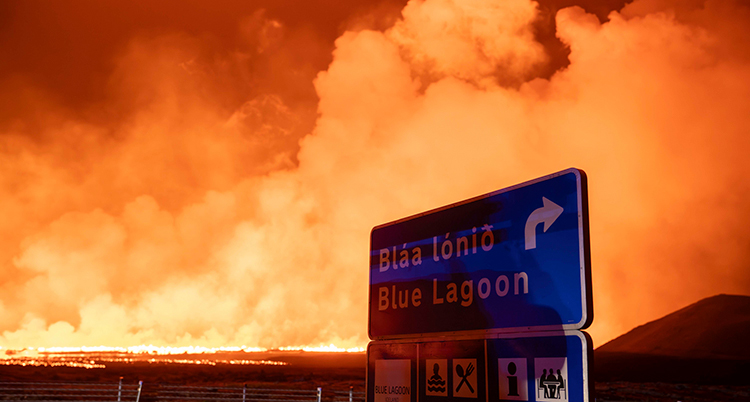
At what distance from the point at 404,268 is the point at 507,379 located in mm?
1157

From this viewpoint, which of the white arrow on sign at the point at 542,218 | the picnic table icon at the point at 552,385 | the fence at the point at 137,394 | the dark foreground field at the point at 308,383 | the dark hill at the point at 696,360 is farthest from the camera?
the dark hill at the point at 696,360

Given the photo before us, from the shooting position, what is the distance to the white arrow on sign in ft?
8.87

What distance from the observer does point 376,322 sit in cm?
397

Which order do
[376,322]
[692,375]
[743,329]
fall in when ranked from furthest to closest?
[743,329] < [692,375] < [376,322]

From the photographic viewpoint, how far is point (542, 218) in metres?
2.76

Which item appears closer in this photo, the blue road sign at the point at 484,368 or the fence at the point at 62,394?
the blue road sign at the point at 484,368

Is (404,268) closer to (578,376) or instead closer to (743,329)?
(578,376)

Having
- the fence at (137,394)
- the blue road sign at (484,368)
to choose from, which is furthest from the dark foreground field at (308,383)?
the blue road sign at (484,368)

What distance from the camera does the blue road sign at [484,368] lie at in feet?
8.11

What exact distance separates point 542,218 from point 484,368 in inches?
33.2

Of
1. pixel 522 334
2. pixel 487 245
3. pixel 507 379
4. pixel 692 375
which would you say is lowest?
pixel 692 375

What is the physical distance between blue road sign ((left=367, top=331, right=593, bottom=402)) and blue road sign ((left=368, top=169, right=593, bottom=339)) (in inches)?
2.7

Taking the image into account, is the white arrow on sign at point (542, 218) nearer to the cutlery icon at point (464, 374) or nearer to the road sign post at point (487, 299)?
the road sign post at point (487, 299)

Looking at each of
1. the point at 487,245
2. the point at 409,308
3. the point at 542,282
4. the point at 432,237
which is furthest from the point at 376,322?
the point at 542,282
